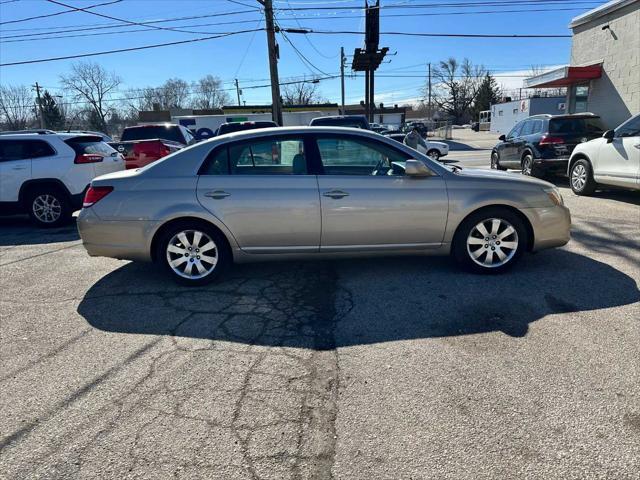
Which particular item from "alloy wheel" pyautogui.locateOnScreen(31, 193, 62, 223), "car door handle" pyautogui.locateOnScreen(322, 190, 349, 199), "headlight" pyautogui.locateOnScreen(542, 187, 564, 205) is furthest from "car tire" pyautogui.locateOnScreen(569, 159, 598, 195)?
"alloy wheel" pyautogui.locateOnScreen(31, 193, 62, 223)

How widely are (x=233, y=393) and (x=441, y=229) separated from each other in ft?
9.00

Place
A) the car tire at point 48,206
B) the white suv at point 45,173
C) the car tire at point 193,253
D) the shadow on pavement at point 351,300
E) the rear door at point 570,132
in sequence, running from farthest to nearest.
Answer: the rear door at point 570,132 < the car tire at point 48,206 < the white suv at point 45,173 < the car tire at point 193,253 < the shadow on pavement at point 351,300

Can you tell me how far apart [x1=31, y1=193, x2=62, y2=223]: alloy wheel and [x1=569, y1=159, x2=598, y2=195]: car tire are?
33.2ft

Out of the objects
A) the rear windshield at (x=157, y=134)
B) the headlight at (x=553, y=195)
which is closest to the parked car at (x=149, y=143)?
the rear windshield at (x=157, y=134)

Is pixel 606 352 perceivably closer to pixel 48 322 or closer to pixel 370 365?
pixel 370 365

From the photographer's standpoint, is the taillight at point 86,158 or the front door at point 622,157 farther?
the taillight at point 86,158

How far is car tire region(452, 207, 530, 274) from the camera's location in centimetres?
448

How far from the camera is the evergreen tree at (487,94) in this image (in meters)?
77.5

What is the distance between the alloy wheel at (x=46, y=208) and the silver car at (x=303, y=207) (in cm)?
400

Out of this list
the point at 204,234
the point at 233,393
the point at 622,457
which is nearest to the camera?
the point at 622,457

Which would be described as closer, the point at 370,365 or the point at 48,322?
the point at 370,365

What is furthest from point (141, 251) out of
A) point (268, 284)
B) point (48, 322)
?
point (268, 284)

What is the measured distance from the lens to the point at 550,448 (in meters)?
2.18

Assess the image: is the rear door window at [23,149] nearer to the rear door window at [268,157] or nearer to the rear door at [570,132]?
the rear door window at [268,157]
